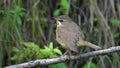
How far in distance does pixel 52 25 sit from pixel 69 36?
1.33m

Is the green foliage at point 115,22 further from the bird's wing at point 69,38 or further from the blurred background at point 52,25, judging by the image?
the bird's wing at point 69,38

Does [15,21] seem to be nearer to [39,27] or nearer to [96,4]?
[39,27]

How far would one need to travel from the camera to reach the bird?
159 inches

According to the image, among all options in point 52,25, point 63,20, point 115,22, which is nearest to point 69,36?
point 63,20

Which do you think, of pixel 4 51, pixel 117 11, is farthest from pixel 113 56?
pixel 4 51

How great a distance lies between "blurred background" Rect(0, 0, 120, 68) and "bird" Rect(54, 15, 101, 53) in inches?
11.4

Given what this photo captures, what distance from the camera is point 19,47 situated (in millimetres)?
4828

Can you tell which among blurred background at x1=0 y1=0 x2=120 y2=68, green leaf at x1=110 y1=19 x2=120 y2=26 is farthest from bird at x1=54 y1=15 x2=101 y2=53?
green leaf at x1=110 y1=19 x2=120 y2=26

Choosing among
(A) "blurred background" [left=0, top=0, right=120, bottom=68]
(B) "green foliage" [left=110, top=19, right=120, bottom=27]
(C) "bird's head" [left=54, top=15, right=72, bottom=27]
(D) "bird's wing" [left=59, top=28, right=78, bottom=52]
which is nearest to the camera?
(D) "bird's wing" [left=59, top=28, right=78, bottom=52]

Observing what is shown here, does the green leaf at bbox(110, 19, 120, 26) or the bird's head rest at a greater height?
the bird's head

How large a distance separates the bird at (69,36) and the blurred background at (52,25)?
291mm

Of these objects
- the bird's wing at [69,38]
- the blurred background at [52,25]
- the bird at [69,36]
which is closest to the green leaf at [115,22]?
the blurred background at [52,25]

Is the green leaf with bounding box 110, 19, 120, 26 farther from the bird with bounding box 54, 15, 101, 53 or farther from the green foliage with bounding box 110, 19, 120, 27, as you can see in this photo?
the bird with bounding box 54, 15, 101, 53

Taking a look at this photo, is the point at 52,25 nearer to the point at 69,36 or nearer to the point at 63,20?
the point at 63,20
